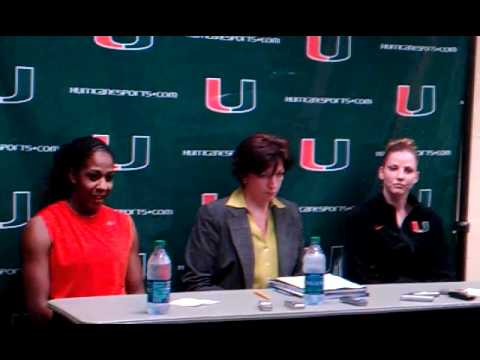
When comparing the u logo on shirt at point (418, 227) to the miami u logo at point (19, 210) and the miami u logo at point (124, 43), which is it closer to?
the miami u logo at point (124, 43)

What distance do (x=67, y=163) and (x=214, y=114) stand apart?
79cm

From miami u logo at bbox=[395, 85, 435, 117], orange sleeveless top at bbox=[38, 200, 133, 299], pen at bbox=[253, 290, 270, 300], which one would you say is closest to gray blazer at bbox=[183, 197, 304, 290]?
orange sleeveless top at bbox=[38, 200, 133, 299]

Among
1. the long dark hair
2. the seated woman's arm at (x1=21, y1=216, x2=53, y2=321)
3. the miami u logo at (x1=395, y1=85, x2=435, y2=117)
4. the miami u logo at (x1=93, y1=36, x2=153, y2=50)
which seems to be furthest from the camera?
the miami u logo at (x1=395, y1=85, x2=435, y2=117)

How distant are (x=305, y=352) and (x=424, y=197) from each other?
330 centimetres

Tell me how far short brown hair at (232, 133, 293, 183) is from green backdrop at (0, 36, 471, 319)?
0.29 meters

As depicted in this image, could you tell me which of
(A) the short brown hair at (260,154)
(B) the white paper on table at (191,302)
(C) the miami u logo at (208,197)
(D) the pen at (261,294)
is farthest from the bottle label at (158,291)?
(C) the miami u logo at (208,197)

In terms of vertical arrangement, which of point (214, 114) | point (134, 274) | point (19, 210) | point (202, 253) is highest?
point (214, 114)

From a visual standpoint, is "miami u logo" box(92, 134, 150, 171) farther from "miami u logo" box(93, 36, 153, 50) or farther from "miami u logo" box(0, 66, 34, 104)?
"miami u logo" box(0, 66, 34, 104)

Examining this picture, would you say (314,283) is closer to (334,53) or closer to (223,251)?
(223,251)

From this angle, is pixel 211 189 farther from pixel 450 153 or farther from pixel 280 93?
pixel 450 153

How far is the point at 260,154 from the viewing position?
342cm

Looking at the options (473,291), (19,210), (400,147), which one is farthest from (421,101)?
(19,210)

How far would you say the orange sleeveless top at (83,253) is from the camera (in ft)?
10.3

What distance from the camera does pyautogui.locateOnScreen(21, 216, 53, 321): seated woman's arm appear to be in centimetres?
309
